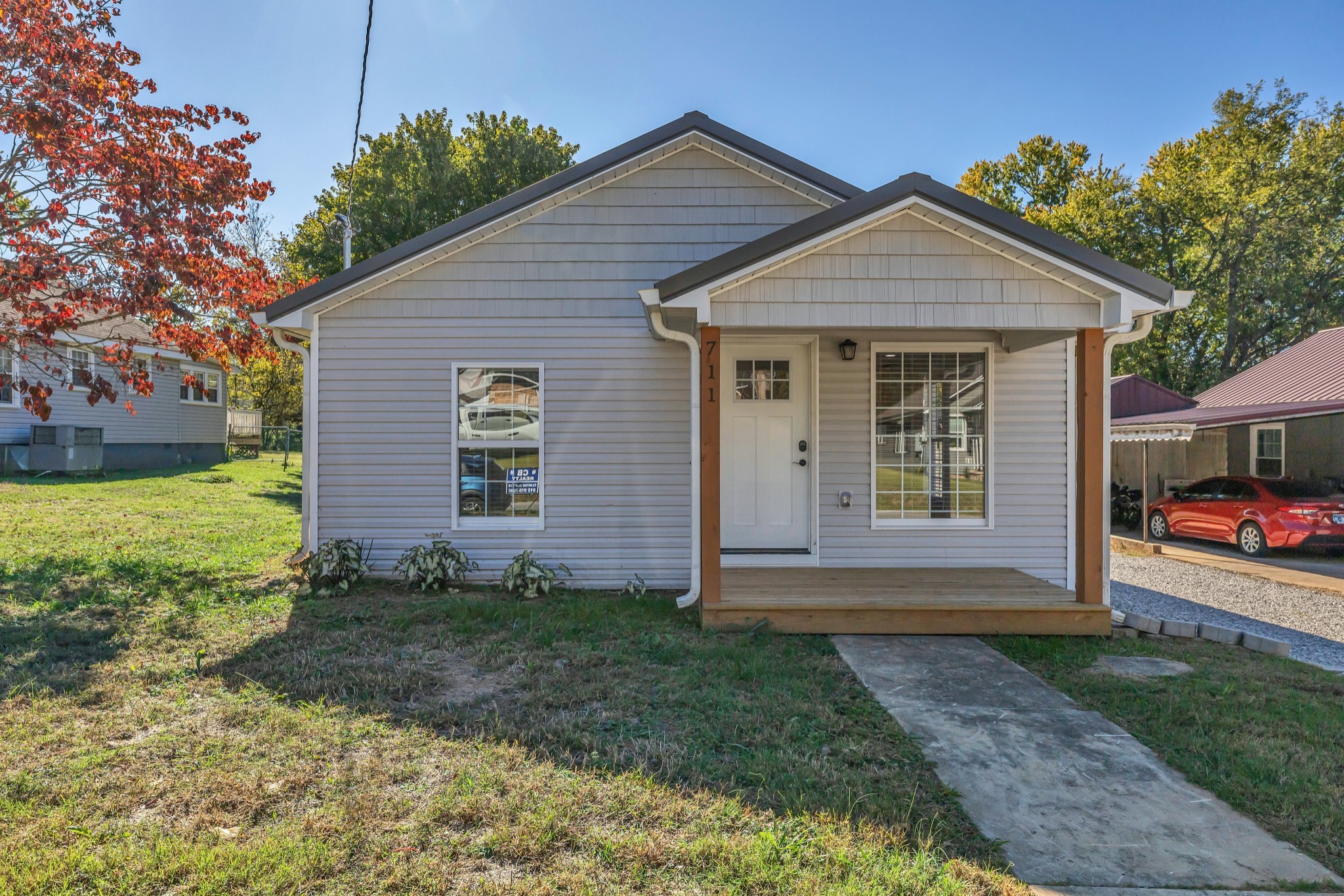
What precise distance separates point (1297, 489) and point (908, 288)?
9761 millimetres

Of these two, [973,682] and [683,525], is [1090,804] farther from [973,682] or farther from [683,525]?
[683,525]

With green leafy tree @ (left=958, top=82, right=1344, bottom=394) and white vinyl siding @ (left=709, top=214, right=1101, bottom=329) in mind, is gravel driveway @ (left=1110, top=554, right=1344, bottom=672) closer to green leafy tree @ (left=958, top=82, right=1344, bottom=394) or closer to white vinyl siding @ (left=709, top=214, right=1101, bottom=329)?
white vinyl siding @ (left=709, top=214, right=1101, bottom=329)

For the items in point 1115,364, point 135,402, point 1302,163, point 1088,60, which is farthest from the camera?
point 1115,364

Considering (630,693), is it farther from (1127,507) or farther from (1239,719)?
(1127,507)

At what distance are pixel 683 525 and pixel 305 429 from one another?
3697 millimetres

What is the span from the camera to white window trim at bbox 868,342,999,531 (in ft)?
21.1

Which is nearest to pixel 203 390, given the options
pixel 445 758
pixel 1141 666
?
pixel 445 758

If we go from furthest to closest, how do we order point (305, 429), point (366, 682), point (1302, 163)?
point (1302, 163), point (305, 429), point (366, 682)

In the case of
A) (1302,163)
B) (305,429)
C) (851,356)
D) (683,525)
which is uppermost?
(1302,163)

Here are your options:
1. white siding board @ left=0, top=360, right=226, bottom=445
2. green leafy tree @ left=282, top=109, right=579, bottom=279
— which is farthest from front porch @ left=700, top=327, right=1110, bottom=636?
white siding board @ left=0, top=360, right=226, bottom=445

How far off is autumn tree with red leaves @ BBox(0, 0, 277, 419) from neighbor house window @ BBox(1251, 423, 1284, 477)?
17581 mm

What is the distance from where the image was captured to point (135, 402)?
17.4 meters

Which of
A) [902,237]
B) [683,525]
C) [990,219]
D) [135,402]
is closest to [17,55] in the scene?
[683,525]

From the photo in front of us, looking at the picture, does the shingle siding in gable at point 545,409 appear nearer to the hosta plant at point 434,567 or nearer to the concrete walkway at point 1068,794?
the hosta plant at point 434,567
